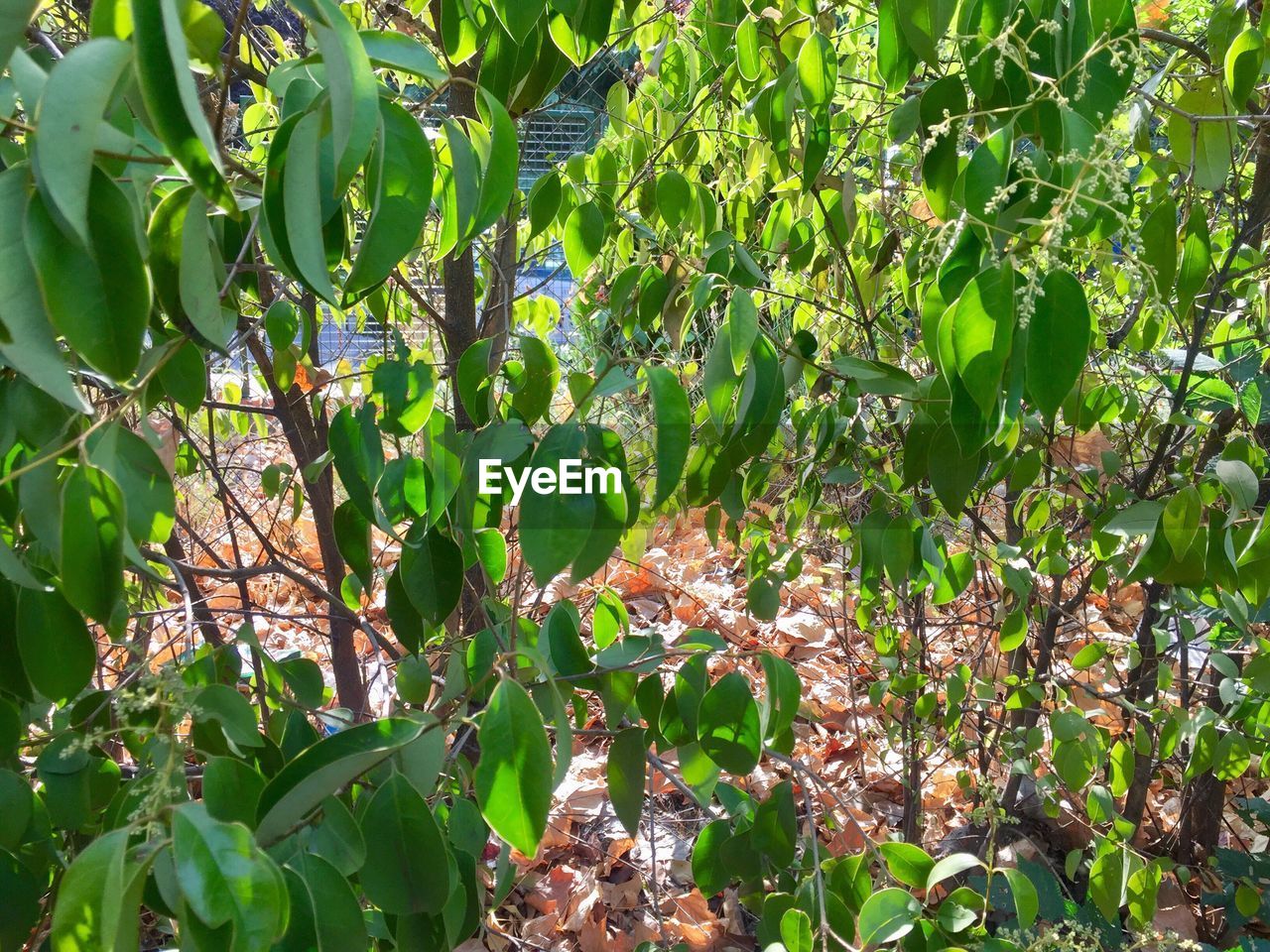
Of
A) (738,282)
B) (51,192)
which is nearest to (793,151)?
(738,282)

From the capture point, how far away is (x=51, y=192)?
1.14 ft

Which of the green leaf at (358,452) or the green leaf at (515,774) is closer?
the green leaf at (515,774)

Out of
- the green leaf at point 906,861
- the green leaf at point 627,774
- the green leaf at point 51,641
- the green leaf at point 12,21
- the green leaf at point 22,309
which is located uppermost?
the green leaf at point 12,21

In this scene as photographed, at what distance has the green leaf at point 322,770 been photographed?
1.79 ft

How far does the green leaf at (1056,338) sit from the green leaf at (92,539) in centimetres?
45

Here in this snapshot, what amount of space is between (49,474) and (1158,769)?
5.89ft

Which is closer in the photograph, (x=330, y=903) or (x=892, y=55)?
(x=330, y=903)

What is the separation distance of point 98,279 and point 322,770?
0.29 meters

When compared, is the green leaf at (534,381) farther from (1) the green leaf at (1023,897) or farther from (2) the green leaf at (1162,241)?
(1) the green leaf at (1023,897)

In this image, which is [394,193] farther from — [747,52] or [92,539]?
[747,52]

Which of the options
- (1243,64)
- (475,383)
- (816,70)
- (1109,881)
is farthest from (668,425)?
(1109,881)

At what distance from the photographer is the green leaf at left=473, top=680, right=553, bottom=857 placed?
1.75ft

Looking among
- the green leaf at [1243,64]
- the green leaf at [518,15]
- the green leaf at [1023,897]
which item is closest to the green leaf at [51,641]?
the green leaf at [518,15]

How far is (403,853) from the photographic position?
1.95 ft
